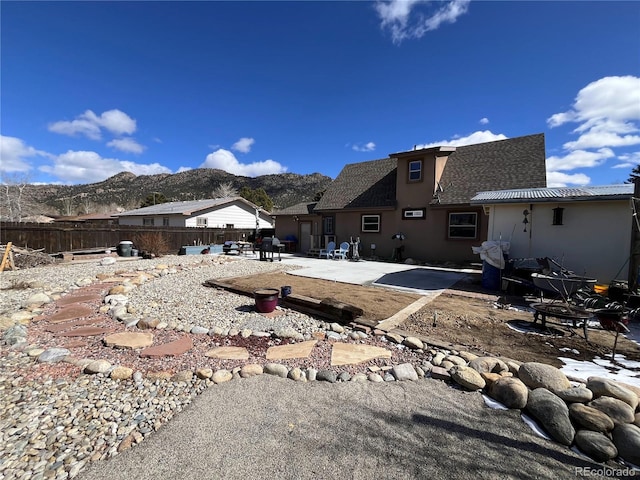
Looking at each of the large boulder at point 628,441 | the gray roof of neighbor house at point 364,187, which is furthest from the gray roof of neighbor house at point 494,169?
the large boulder at point 628,441

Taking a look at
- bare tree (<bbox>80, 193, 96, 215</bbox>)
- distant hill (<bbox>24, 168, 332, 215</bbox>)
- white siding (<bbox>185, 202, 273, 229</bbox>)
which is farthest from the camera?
distant hill (<bbox>24, 168, 332, 215</bbox>)

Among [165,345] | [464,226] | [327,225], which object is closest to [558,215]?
[464,226]

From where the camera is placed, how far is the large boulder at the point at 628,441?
6.35ft

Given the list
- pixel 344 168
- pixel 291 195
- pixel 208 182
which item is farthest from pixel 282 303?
pixel 208 182

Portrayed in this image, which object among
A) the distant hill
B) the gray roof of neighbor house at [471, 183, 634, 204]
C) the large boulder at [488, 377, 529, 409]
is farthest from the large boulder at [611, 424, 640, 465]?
the distant hill

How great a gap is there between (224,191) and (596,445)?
48.1 meters

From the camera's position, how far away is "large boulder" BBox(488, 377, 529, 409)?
8.11 ft

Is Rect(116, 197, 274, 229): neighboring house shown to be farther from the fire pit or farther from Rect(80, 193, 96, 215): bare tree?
Rect(80, 193, 96, 215): bare tree

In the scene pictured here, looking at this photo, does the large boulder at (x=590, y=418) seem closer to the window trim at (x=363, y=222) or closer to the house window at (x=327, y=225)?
the window trim at (x=363, y=222)

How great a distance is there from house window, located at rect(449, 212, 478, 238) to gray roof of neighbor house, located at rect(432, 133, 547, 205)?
2.28ft

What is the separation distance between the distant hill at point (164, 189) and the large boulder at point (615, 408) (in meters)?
40.9

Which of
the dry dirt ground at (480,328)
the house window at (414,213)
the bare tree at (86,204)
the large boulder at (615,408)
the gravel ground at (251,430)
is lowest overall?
the gravel ground at (251,430)

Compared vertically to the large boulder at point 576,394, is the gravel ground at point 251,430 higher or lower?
lower

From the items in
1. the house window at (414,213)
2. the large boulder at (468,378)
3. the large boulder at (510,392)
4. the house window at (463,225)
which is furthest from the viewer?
the house window at (414,213)
